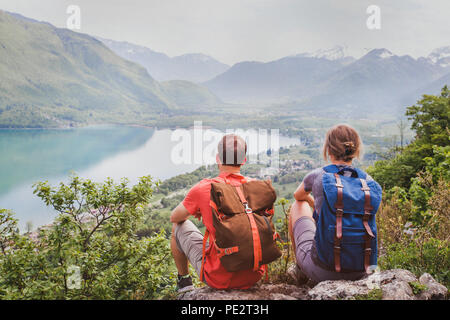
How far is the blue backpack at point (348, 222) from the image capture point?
4.97 feet

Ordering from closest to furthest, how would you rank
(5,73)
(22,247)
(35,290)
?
(35,290) → (22,247) → (5,73)

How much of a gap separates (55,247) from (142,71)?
180 metres

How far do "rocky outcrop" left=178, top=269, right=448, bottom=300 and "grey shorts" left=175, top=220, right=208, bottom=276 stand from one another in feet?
0.61

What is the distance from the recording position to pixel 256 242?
1605mm

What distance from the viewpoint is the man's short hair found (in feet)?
5.86

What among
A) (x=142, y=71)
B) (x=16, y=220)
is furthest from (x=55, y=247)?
(x=142, y=71)

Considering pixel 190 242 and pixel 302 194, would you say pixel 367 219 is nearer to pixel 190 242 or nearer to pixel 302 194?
pixel 302 194

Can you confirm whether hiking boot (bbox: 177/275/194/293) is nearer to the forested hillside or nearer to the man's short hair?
the forested hillside

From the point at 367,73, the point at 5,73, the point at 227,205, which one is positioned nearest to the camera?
the point at 227,205

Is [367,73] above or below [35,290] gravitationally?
above

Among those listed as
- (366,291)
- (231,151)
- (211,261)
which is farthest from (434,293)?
(231,151)

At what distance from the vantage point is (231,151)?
70.7 inches
